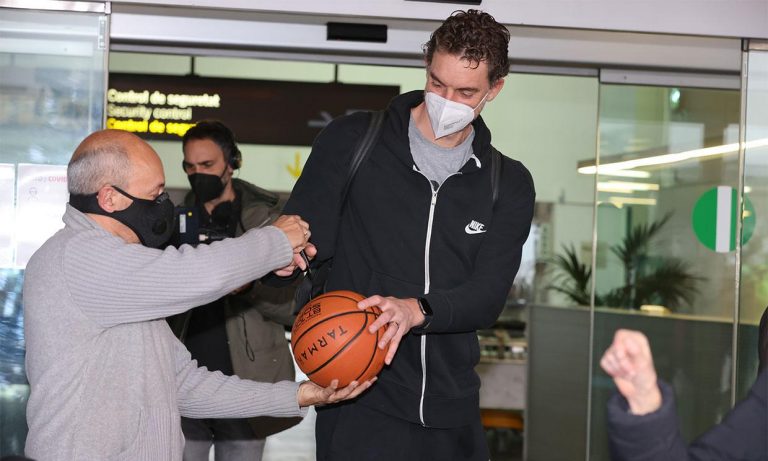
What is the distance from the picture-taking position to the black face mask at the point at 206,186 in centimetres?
542

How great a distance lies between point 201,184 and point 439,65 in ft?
7.89

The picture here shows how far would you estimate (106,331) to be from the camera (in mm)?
2807

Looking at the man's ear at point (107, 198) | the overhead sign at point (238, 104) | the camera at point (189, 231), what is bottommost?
the camera at point (189, 231)

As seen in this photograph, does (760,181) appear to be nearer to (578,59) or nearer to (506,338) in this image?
(578,59)

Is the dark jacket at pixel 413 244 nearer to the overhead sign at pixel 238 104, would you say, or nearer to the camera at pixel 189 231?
the camera at pixel 189 231

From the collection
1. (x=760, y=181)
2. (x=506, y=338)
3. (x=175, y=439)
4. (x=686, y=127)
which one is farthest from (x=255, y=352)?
(x=506, y=338)

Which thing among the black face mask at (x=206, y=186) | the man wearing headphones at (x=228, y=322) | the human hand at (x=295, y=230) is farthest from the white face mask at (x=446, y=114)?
the black face mask at (x=206, y=186)

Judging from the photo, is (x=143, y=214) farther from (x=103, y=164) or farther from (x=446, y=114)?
(x=446, y=114)

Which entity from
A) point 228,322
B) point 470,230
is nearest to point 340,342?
point 470,230

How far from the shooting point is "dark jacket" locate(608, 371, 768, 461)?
1.76m

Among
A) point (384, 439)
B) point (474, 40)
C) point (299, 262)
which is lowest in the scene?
point (384, 439)

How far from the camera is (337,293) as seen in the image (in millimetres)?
3244

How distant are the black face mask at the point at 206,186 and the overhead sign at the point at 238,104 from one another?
106 inches

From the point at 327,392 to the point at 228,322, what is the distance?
207 centimetres
